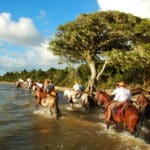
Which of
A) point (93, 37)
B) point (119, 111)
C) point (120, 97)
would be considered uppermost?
point (93, 37)

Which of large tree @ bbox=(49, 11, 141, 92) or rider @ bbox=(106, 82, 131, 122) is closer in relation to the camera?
rider @ bbox=(106, 82, 131, 122)

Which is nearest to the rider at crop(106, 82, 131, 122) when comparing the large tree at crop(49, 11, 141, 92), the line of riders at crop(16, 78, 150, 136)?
the line of riders at crop(16, 78, 150, 136)

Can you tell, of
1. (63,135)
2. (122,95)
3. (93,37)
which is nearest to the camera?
(122,95)

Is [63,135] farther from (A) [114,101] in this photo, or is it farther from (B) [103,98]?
(B) [103,98]

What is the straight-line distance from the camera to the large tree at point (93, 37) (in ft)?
139

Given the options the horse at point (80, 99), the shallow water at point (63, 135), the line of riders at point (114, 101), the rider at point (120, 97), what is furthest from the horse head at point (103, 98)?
the horse at point (80, 99)

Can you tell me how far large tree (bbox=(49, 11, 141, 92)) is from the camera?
4222cm

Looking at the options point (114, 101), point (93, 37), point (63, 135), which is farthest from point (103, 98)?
point (93, 37)

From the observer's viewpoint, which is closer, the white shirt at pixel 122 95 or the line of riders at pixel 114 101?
the line of riders at pixel 114 101

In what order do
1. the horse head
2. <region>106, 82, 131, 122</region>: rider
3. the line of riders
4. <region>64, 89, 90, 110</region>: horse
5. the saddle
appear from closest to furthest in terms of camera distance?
the line of riders → the saddle → <region>106, 82, 131, 122</region>: rider → the horse head → <region>64, 89, 90, 110</region>: horse

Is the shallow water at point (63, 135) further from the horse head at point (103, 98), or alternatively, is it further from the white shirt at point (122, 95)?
the white shirt at point (122, 95)

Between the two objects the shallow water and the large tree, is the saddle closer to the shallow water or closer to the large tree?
the shallow water

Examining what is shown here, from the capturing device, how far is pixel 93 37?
43.9m

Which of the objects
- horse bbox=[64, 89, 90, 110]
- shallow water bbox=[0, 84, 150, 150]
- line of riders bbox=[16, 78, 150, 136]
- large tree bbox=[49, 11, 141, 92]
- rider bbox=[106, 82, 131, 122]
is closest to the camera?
shallow water bbox=[0, 84, 150, 150]
